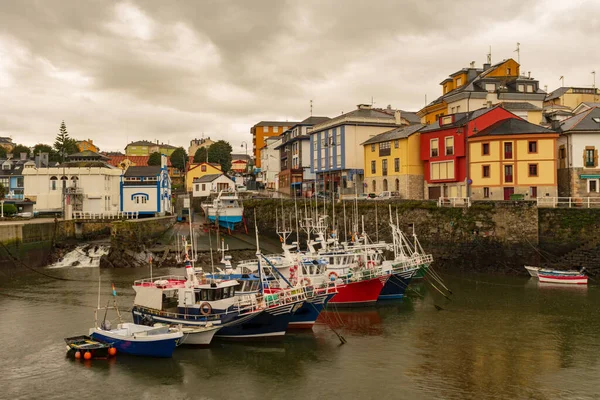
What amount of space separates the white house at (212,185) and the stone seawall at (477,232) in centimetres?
3801

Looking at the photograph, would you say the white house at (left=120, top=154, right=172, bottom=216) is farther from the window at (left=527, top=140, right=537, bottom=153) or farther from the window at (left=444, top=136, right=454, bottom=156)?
the window at (left=527, top=140, right=537, bottom=153)

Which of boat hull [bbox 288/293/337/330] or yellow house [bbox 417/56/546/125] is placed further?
yellow house [bbox 417/56/546/125]

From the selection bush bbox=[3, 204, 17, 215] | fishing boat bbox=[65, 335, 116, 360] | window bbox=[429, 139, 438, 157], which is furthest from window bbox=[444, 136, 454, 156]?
bush bbox=[3, 204, 17, 215]

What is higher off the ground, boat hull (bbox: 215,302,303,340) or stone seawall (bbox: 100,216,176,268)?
stone seawall (bbox: 100,216,176,268)

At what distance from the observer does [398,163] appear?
204 ft

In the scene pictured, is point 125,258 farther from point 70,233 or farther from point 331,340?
point 331,340

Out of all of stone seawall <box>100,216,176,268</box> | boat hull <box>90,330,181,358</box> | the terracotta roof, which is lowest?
boat hull <box>90,330,181,358</box>

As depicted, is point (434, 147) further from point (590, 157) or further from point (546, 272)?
point (546, 272)

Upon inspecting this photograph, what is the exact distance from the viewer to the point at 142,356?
79.0 ft

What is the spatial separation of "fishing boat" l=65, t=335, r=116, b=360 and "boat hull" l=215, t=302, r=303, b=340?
198 inches

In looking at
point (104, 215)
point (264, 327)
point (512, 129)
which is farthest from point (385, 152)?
point (264, 327)

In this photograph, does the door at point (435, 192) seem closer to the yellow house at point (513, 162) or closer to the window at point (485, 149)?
the yellow house at point (513, 162)

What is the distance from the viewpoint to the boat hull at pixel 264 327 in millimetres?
26062

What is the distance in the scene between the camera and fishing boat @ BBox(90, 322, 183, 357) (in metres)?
23.6
